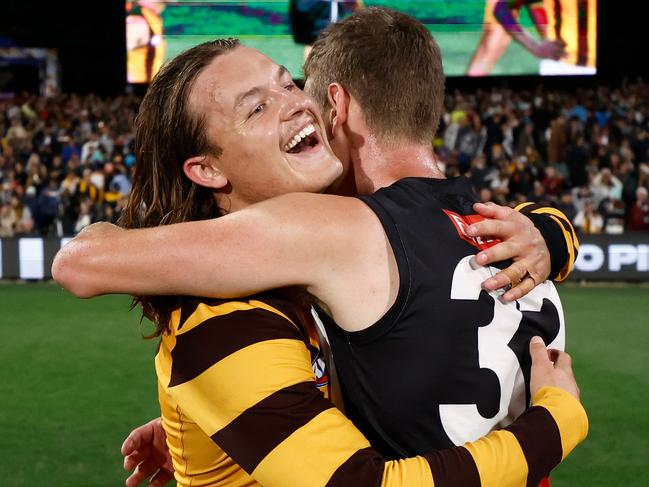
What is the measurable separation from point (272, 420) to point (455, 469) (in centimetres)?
37

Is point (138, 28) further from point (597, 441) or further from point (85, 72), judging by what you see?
point (597, 441)

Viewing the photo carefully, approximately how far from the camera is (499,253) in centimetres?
213

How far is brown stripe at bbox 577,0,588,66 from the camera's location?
20.6 meters

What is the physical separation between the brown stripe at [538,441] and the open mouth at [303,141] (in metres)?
0.81

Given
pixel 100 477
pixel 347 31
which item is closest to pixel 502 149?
pixel 100 477

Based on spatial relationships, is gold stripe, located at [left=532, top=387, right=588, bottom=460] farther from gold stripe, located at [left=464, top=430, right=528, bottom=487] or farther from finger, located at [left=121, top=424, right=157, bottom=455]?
finger, located at [left=121, top=424, right=157, bottom=455]

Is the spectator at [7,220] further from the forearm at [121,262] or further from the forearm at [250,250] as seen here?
the forearm at [250,250]

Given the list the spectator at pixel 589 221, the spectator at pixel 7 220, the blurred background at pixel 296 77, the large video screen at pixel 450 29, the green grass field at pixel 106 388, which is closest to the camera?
the green grass field at pixel 106 388

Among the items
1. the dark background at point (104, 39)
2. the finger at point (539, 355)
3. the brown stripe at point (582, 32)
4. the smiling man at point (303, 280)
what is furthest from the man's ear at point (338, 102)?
the dark background at point (104, 39)

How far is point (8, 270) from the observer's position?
1408cm

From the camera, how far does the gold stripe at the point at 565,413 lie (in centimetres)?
196

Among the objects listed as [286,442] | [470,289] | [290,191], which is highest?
[290,191]

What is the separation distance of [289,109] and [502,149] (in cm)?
1673

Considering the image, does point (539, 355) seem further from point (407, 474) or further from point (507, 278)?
point (407, 474)
